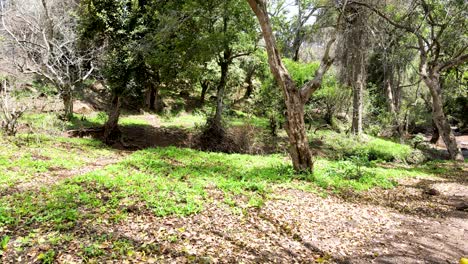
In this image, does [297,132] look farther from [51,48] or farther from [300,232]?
[51,48]

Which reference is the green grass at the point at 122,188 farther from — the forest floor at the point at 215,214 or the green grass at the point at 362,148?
the green grass at the point at 362,148

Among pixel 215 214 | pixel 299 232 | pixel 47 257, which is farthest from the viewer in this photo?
pixel 215 214

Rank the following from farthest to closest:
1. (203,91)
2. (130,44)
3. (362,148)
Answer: (203,91) → (362,148) → (130,44)

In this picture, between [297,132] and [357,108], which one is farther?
[357,108]

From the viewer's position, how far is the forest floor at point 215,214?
413cm

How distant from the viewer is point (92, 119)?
17.8 m

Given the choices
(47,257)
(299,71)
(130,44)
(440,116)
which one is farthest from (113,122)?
(440,116)

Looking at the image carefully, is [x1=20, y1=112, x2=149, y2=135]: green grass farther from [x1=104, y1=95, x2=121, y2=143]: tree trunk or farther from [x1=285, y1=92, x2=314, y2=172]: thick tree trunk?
[x1=285, y1=92, x2=314, y2=172]: thick tree trunk

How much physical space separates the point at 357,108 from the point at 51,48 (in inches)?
665

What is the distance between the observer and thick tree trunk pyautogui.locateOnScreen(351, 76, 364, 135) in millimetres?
17591

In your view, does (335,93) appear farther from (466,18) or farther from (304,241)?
(304,241)

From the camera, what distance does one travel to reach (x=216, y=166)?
8703mm

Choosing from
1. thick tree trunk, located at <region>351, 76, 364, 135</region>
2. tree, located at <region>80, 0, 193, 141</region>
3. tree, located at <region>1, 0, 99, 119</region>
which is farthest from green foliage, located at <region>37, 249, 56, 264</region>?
thick tree trunk, located at <region>351, 76, 364, 135</region>

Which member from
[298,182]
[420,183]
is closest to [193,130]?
[298,182]
